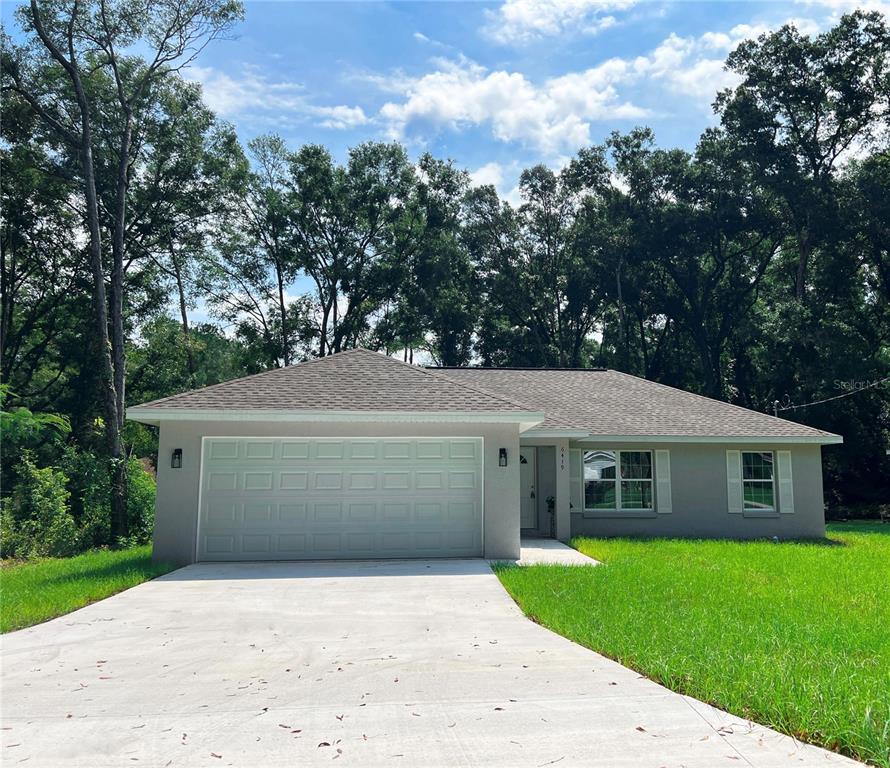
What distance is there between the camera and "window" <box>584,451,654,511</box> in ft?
49.4

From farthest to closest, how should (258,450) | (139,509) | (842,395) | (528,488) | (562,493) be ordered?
1. (842,395)
2. (139,509)
3. (528,488)
4. (562,493)
5. (258,450)

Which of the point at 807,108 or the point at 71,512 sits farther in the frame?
the point at 807,108

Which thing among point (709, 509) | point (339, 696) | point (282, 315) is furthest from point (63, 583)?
point (282, 315)

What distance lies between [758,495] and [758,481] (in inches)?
13.1

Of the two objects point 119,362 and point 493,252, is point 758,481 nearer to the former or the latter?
point 119,362

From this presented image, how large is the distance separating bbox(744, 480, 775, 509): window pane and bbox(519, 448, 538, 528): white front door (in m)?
5.20

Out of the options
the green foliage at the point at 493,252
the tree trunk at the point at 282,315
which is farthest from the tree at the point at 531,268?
the tree trunk at the point at 282,315

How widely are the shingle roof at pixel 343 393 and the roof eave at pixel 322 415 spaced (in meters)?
0.07

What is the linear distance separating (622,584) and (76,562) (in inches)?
375

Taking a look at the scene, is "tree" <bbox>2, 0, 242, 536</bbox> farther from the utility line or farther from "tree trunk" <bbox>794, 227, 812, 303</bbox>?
"tree trunk" <bbox>794, 227, 812, 303</bbox>

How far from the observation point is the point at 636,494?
49.7 ft

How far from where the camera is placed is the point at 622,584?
28.0ft

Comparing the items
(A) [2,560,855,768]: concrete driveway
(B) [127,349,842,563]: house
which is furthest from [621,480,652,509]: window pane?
(A) [2,560,855,768]: concrete driveway

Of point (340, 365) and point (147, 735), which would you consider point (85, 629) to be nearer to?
point (147, 735)
